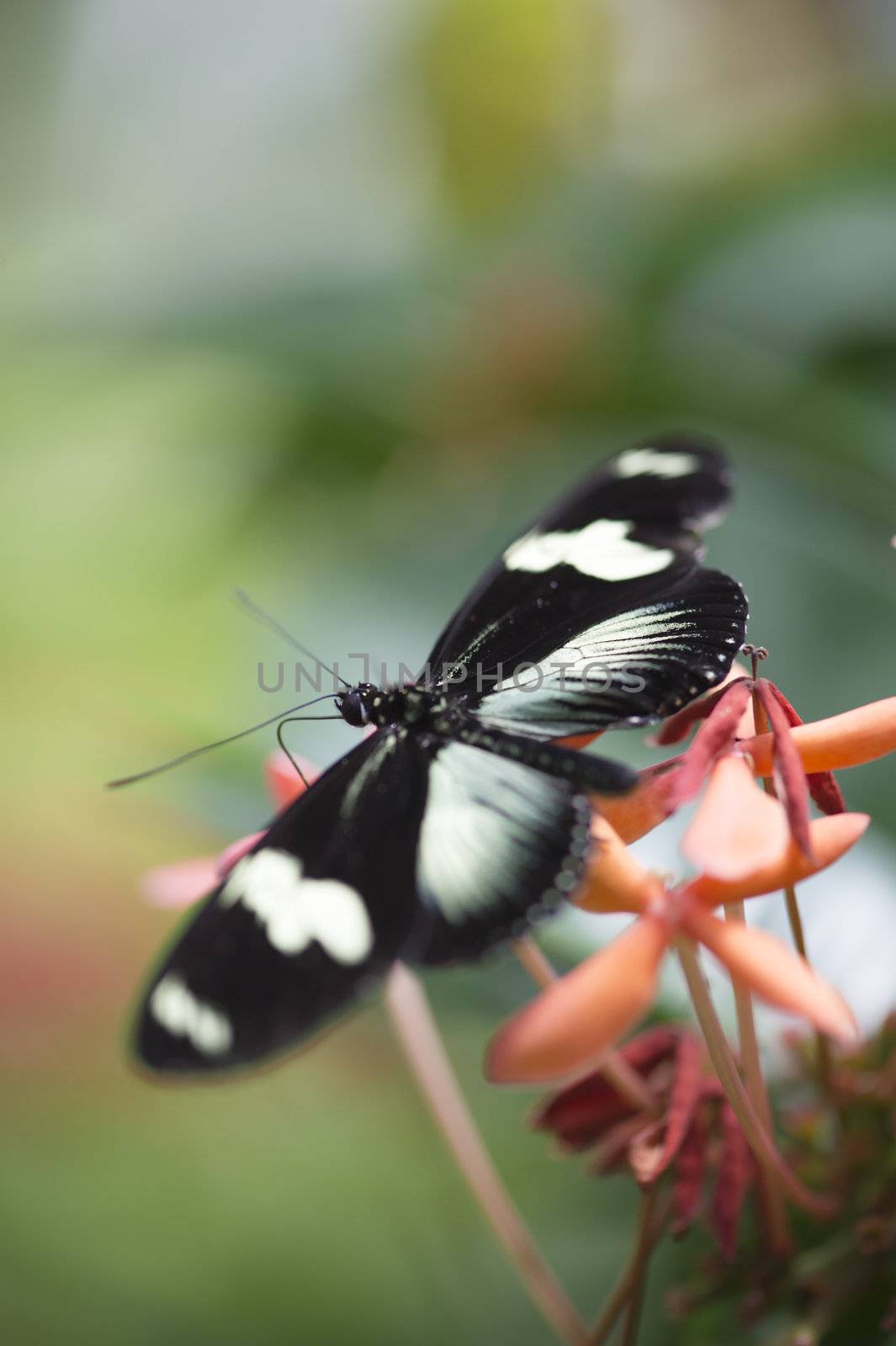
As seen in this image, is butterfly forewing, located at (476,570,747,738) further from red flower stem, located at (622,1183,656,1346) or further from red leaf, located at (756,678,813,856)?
red flower stem, located at (622,1183,656,1346)

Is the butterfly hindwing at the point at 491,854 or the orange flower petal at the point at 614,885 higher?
the butterfly hindwing at the point at 491,854

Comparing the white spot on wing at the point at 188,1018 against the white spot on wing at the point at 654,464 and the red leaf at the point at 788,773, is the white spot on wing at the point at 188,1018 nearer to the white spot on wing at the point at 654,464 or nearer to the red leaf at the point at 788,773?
the red leaf at the point at 788,773

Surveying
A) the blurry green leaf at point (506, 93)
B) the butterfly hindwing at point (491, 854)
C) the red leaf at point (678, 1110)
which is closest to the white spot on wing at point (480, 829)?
the butterfly hindwing at point (491, 854)

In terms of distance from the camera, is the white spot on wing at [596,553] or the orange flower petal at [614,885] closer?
the orange flower petal at [614,885]

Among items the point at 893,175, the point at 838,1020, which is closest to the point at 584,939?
the point at 838,1020

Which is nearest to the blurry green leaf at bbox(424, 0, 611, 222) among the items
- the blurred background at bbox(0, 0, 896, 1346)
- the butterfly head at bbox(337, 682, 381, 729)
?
the blurred background at bbox(0, 0, 896, 1346)

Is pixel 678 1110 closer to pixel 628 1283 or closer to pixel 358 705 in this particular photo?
pixel 628 1283

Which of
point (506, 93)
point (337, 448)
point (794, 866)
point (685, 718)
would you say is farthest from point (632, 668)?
point (506, 93)

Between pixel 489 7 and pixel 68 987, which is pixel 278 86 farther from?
pixel 68 987
